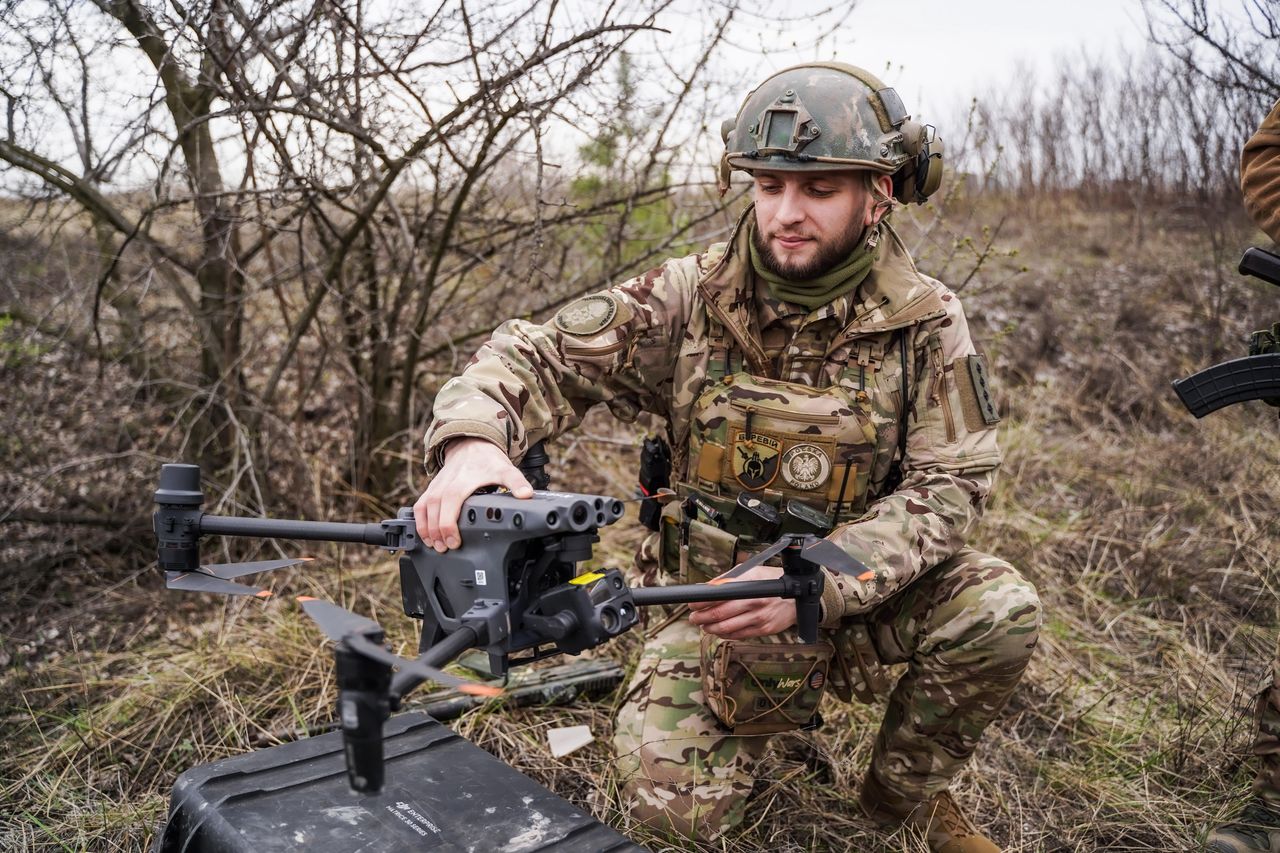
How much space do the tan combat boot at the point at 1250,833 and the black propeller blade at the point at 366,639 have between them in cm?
231

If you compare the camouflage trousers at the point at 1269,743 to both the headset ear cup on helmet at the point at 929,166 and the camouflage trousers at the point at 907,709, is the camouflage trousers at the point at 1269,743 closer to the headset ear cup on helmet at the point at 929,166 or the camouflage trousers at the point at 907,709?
the camouflage trousers at the point at 907,709

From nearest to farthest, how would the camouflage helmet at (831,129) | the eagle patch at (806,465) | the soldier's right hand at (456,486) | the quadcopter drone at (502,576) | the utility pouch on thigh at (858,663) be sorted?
the quadcopter drone at (502,576) < the soldier's right hand at (456,486) < the camouflage helmet at (831,129) < the eagle patch at (806,465) < the utility pouch on thigh at (858,663)

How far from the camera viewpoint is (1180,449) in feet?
19.5

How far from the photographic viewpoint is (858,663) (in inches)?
119

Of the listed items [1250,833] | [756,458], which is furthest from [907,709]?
[1250,833]

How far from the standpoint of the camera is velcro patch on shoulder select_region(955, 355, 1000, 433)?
293cm

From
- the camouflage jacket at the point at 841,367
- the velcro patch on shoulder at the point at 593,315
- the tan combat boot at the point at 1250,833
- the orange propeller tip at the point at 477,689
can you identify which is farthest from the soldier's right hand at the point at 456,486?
the tan combat boot at the point at 1250,833

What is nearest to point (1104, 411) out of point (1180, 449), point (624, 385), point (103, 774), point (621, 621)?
point (1180, 449)

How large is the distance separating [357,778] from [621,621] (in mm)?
645

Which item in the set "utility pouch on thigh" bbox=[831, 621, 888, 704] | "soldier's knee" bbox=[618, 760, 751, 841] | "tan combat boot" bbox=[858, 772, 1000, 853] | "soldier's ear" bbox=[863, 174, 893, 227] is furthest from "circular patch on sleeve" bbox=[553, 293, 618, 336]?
"tan combat boot" bbox=[858, 772, 1000, 853]

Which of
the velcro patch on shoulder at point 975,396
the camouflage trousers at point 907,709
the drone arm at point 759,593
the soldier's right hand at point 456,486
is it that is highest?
the velcro patch on shoulder at point 975,396

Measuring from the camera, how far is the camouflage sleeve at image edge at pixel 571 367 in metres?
2.54

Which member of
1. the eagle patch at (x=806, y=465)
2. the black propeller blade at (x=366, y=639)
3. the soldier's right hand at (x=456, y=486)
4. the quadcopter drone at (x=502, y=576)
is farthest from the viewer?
the eagle patch at (x=806, y=465)

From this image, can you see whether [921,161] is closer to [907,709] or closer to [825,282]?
[825,282]
